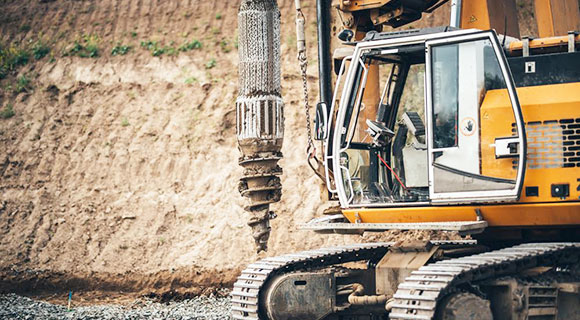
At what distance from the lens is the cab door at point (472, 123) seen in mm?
7523

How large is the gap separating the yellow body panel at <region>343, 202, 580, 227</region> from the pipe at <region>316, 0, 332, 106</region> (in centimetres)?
160

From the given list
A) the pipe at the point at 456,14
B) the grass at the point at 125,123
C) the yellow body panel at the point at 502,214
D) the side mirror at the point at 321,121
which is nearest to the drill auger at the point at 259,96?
the side mirror at the point at 321,121

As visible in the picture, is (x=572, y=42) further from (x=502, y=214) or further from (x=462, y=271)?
(x=462, y=271)

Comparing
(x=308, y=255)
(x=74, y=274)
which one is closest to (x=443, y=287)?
(x=308, y=255)

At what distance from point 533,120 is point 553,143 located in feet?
0.86

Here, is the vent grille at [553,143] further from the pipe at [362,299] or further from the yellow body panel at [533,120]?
the pipe at [362,299]

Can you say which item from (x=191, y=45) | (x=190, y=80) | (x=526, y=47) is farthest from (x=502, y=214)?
(x=191, y=45)

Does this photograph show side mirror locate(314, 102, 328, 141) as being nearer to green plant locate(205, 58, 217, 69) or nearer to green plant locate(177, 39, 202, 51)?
green plant locate(205, 58, 217, 69)

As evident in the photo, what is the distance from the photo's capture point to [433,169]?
777cm

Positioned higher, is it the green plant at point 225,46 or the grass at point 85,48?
the grass at point 85,48

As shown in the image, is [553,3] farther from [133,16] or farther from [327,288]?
[133,16]

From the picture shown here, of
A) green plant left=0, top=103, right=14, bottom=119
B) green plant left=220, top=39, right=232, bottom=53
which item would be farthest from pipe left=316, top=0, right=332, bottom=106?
green plant left=0, top=103, right=14, bottom=119

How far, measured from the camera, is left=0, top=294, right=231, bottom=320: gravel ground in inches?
464

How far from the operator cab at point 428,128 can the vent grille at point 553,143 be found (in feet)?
0.69
